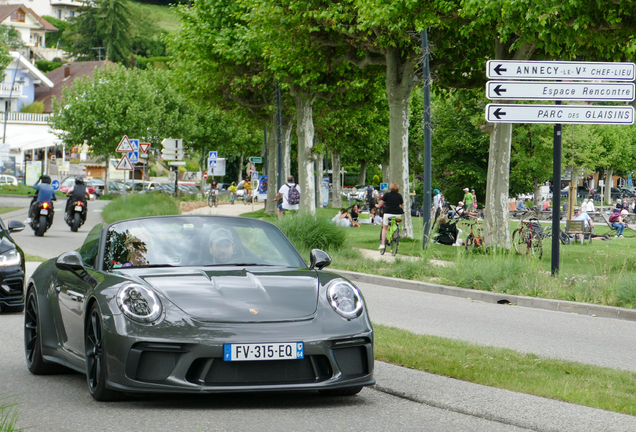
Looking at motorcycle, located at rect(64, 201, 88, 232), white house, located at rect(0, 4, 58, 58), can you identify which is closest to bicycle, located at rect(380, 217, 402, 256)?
motorcycle, located at rect(64, 201, 88, 232)

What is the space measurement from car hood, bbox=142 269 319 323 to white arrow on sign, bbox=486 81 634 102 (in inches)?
359

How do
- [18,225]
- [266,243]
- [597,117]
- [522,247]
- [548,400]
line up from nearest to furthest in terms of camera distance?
[548,400] < [266,243] < [18,225] < [597,117] < [522,247]

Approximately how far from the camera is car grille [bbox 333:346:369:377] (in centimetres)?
583

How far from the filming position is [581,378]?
709cm

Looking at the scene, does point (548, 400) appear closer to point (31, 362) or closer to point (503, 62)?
point (31, 362)

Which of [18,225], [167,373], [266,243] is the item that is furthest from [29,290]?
[18,225]

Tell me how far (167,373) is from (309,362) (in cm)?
84

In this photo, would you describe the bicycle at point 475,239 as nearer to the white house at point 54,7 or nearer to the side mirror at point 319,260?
the side mirror at point 319,260

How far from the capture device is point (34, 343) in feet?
24.7

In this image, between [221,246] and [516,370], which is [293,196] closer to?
[516,370]

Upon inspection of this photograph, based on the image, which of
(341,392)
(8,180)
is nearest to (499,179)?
(341,392)

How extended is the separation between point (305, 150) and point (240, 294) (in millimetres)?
30638

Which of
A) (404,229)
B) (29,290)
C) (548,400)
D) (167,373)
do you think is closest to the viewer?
(167,373)

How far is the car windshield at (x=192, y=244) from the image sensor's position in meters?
6.67
